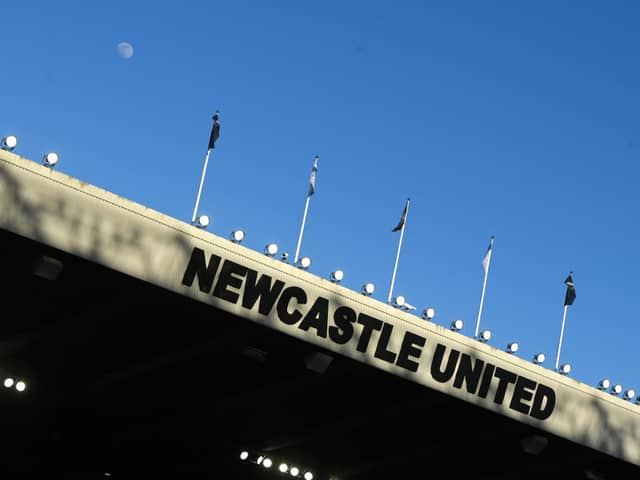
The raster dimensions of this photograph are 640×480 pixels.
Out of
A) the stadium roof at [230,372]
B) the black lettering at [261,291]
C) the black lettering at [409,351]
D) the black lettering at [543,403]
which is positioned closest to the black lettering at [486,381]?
the stadium roof at [230,372]

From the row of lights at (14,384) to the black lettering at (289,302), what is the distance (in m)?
13.6

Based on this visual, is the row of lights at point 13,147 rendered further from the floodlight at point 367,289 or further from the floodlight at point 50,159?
the floodlight at point 367,289

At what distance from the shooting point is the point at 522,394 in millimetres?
36406

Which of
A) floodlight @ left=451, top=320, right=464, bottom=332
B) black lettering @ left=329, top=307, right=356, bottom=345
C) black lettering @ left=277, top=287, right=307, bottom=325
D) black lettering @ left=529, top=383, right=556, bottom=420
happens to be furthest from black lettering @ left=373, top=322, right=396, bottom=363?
black lettering @ left=529, top=383, right=556, bottom=420

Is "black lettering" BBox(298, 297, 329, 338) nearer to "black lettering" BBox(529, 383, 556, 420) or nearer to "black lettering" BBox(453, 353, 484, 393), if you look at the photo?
"black lettering" BBox(453, 353, 484, 393)

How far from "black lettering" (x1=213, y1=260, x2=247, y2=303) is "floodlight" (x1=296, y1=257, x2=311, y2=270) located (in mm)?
1901

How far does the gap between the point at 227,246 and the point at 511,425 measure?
41.3ft

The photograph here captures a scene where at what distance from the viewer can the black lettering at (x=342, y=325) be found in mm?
33250

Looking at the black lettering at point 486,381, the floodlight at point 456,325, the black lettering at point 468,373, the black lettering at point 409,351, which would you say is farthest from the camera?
the black lettering at point 486,381

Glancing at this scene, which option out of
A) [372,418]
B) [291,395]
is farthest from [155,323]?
[372,418]

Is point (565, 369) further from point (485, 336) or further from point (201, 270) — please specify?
point (201, 270)

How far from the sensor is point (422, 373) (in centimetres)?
3469

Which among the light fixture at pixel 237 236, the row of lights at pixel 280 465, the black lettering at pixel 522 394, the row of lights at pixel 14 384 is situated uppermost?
the light fixture at pixel 237 236

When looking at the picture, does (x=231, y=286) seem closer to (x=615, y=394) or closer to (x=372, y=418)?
(x=372, y=418)
